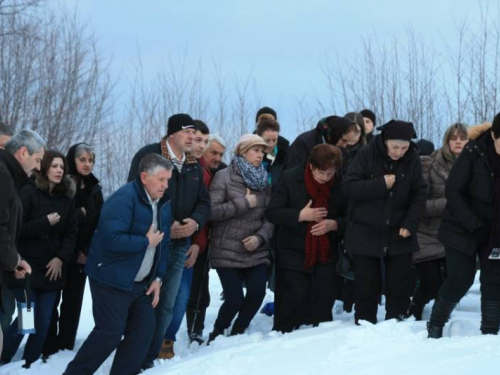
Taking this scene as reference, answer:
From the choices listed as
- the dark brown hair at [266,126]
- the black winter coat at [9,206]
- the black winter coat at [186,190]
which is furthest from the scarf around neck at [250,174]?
the black winter coat at [9,206]

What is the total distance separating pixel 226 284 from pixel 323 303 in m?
0.93

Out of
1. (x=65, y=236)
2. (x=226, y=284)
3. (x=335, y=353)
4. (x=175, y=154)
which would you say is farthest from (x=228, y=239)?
(x=335, y=353)

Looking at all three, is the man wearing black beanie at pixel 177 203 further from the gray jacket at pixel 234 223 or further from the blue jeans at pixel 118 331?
the blue jeans at pixel 118 331

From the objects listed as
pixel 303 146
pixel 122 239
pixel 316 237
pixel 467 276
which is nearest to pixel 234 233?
pixel 316 237

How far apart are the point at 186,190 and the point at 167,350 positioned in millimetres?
1504

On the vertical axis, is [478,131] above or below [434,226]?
above

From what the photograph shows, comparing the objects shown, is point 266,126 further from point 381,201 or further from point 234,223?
point 381,201

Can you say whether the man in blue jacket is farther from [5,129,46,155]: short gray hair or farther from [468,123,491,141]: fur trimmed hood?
[468,123,491,141]: fur trimmed hood

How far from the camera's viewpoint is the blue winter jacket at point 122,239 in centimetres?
557

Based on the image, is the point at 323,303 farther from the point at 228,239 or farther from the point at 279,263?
the point at 228,239

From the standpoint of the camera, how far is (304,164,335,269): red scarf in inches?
267

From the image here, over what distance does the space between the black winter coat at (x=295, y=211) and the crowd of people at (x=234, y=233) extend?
0.04 feet

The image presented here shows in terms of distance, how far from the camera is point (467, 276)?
18.7 feet

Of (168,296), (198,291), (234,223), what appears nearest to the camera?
(168,296)
